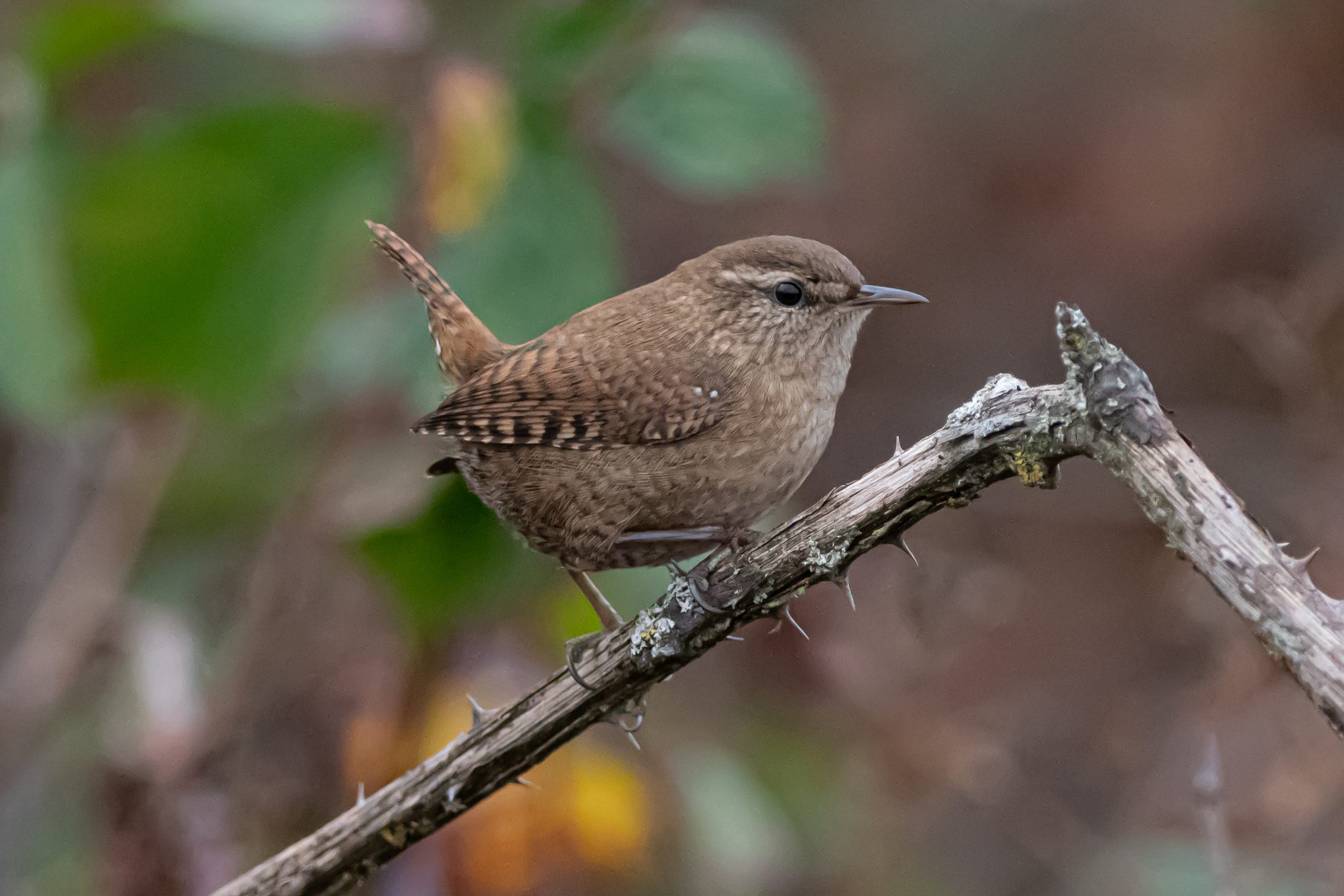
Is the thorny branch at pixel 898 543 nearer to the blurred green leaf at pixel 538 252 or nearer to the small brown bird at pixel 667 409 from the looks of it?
the small brown bird at pixel 667 409

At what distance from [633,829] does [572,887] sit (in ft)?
1.08

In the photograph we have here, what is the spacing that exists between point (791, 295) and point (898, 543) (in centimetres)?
106

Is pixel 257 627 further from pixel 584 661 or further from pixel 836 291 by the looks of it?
pixel 836 291

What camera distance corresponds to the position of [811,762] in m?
4.00

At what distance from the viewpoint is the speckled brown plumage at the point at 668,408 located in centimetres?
237

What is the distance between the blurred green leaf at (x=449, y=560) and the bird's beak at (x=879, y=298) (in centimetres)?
94

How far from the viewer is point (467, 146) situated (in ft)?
9.57

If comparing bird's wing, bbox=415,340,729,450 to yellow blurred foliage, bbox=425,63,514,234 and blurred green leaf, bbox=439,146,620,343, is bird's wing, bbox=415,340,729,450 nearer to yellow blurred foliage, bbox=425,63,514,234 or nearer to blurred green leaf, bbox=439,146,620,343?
blurred green leaf, bbox=439,146,620,343

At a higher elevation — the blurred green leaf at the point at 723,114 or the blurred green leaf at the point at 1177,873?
the blurred green leaf at the point at 723,114

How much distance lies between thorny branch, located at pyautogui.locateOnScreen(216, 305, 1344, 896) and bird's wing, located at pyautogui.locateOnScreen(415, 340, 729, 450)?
46 cm

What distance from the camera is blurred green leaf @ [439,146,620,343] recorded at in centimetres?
274

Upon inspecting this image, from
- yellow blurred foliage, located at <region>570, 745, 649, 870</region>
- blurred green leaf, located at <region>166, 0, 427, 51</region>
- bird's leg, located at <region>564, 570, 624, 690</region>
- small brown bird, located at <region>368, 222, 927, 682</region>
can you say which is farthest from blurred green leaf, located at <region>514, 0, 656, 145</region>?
yellow blurred foliage, located at <region>570, 745, 649, 870</region>

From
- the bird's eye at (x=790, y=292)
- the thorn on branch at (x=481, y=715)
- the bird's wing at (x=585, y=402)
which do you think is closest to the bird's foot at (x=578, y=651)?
the thorn on branch at (x=481, y=715)

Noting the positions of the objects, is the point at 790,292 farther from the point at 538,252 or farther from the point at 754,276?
the point at 538,252
